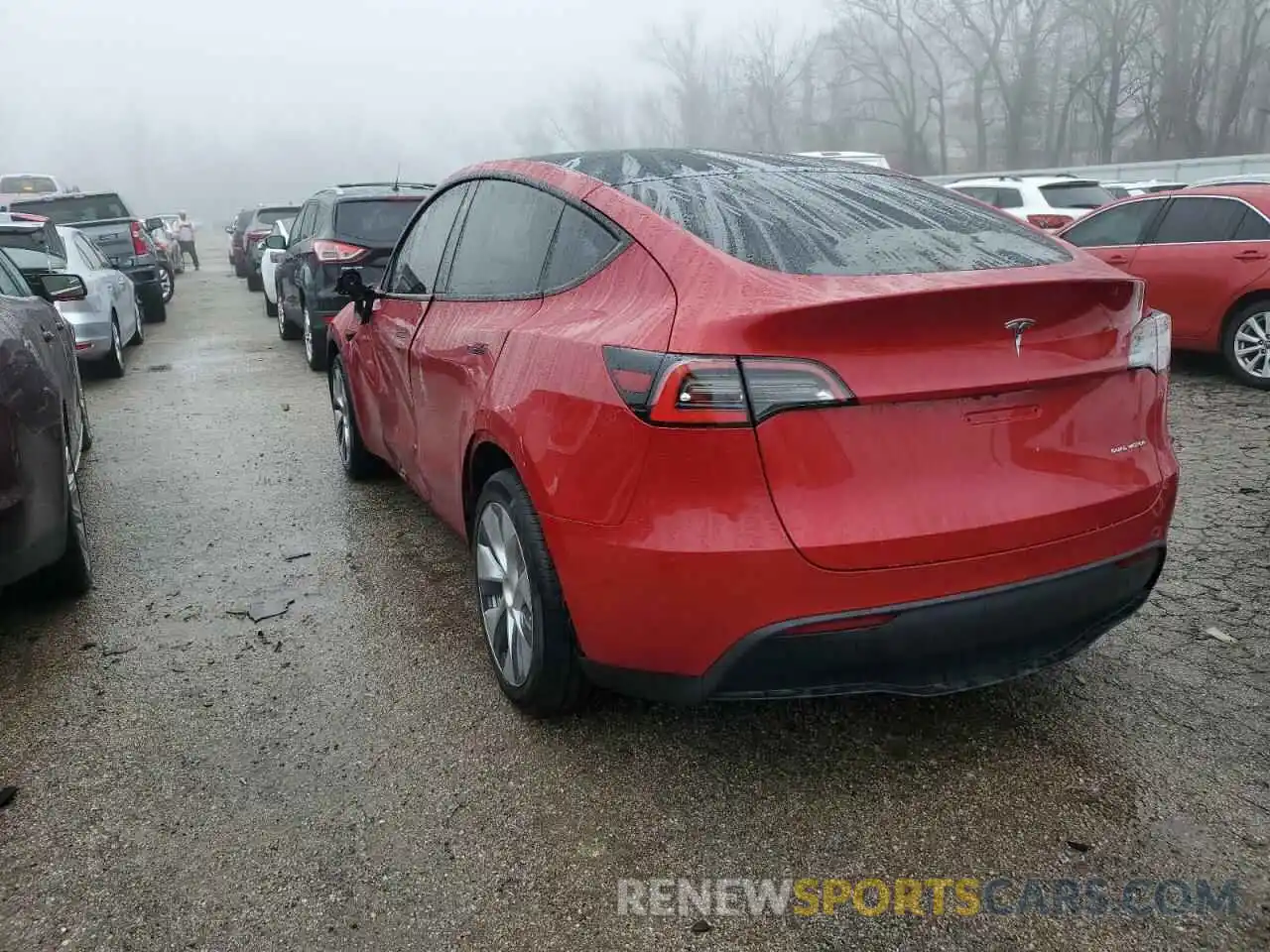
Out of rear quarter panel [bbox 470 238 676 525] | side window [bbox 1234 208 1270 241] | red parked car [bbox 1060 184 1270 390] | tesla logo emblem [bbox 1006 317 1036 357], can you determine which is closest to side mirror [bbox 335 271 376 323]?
rear quarter panel [bbox 470 238 676 525]

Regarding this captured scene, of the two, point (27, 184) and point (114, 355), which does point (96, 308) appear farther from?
point (27, 184)

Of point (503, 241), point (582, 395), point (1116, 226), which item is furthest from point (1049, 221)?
point (582, 395)

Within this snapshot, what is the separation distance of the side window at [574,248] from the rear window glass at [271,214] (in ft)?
64.9

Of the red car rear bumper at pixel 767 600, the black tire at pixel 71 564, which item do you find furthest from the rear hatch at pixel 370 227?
the red car rear bumper at pixel 767 600

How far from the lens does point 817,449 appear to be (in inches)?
84.4

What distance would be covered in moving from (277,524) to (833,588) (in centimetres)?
343

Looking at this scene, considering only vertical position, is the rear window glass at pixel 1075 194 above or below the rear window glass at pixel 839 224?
below

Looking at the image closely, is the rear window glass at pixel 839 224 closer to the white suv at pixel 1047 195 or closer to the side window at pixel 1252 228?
the side window at pixel 1252 228

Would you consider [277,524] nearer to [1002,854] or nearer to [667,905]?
[667,905]

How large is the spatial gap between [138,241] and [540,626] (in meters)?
13.3

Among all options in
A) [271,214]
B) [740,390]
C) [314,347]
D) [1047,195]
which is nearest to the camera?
[740,390]

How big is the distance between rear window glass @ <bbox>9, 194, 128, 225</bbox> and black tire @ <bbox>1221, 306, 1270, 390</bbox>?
49.1 feet

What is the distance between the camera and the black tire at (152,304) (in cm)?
1376

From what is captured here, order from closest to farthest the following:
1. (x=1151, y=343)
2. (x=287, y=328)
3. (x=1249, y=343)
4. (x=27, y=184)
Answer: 1. (x=1151, y=343)
2. (x=1249, y=343)
3. (x=287, y=328)
4. (x=27, y=184)
